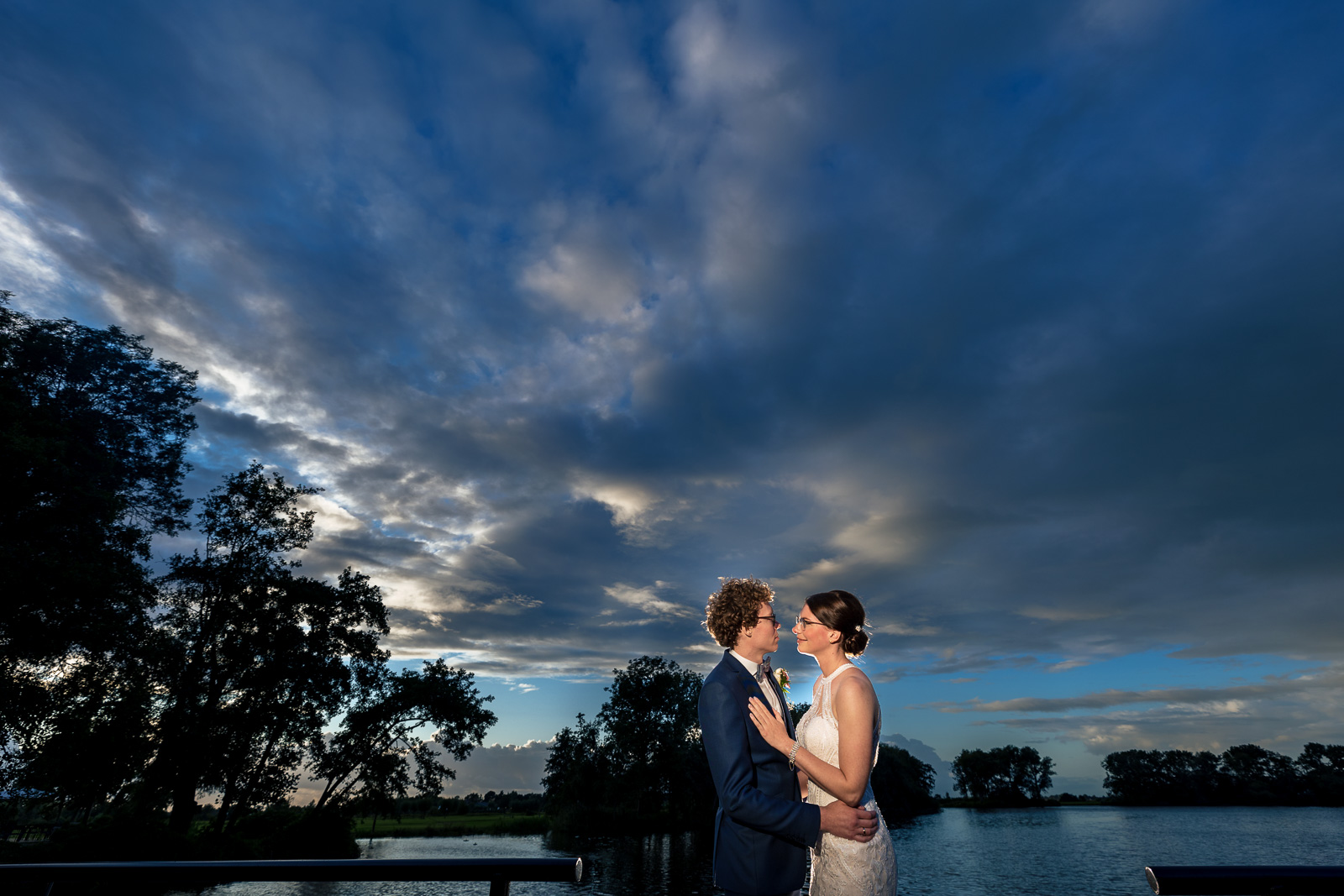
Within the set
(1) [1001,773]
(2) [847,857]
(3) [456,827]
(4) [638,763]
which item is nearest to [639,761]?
(4) [638,763]

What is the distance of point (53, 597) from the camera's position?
2042 centimetres

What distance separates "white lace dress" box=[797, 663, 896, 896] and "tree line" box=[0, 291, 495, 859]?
2518cm

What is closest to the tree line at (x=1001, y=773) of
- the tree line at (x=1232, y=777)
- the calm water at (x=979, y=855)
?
the tree line at (x=1232, y=777)

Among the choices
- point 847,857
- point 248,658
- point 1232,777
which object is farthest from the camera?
point 1232,777

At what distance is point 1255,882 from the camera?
7.47 feet

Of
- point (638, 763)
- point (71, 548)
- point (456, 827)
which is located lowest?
point (456, 827)

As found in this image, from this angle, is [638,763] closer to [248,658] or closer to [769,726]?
[248,658]

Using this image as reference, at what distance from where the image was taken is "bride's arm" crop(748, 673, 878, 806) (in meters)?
→ 3.39

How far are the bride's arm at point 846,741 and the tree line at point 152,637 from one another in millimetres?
25135

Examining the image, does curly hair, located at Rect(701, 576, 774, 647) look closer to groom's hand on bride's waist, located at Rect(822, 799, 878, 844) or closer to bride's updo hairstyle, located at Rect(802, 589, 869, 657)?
bride's updo hairstyle, located at Rect(802, 589, 869, 657)

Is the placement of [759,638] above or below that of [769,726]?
above

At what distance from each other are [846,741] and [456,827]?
97.7 metres

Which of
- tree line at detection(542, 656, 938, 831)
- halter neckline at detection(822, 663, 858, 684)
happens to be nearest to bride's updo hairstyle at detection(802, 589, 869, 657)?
halter neckline at detection(822, 663, 858, 684)

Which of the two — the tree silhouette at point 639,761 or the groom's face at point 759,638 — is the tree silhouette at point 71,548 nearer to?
the groom's face at point 759,638
